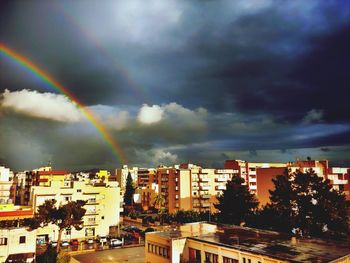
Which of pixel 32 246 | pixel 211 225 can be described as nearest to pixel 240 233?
pixel 211 225

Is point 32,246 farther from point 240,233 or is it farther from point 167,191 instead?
point 167,191

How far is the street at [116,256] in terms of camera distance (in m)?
42.5

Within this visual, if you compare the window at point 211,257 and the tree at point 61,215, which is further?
the tree at point 61,215

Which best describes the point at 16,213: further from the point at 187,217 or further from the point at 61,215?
the point at 187,217

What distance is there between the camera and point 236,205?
50906mm

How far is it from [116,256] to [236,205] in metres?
20.0

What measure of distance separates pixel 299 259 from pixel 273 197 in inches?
837

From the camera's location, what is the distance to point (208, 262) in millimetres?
29266

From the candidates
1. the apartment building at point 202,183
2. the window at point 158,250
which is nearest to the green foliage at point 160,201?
the apartment building at point 202,183

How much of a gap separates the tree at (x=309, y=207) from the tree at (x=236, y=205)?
6.36 meters

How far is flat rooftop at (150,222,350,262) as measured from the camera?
80.9ft

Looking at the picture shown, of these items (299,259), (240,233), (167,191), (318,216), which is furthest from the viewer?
(167,191)

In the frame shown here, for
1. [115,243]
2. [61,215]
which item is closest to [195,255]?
[61,215]

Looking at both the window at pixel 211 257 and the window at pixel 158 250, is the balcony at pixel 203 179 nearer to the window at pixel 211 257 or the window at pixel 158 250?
the window at pixel 158 250
